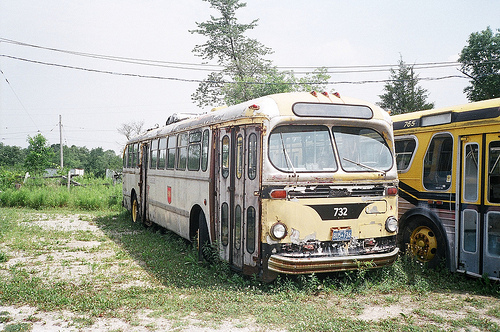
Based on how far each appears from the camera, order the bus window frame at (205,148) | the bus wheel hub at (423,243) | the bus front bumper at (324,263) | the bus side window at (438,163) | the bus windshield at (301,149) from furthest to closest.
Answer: the bus window frame at (205,148) < the bus wheel hub at (423,243) < the bus side window at (438,163) < the bus windshield at (301,149) < the bus front bumper at (324,263)

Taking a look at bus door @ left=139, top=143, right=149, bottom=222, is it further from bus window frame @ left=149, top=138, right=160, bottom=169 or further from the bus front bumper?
the bus front bumper

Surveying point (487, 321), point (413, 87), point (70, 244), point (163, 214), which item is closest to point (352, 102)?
point (487, 321)

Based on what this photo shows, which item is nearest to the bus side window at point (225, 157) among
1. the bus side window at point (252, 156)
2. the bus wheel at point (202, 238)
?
the bus side window at point (252, 156)

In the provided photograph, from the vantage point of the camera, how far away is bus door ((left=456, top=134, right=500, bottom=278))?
272 inches

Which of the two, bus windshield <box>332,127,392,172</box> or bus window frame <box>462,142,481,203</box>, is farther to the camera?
bus window frame <box>462,142,481,203</box>

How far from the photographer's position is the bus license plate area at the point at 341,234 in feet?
21.9

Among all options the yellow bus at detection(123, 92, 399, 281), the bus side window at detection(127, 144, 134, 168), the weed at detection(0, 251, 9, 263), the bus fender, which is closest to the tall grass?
the bus side window at detection(127, 144, 134, 168)

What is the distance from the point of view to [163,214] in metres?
11.7

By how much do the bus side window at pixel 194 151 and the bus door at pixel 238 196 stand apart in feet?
3.89

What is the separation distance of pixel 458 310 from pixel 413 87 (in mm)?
40388

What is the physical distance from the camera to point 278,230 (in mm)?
6414

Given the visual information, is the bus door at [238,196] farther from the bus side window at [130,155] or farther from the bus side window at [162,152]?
the bus side window at [130,155]

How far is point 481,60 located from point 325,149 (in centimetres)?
3559

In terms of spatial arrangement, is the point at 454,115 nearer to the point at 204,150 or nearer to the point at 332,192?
the point at 332,192
